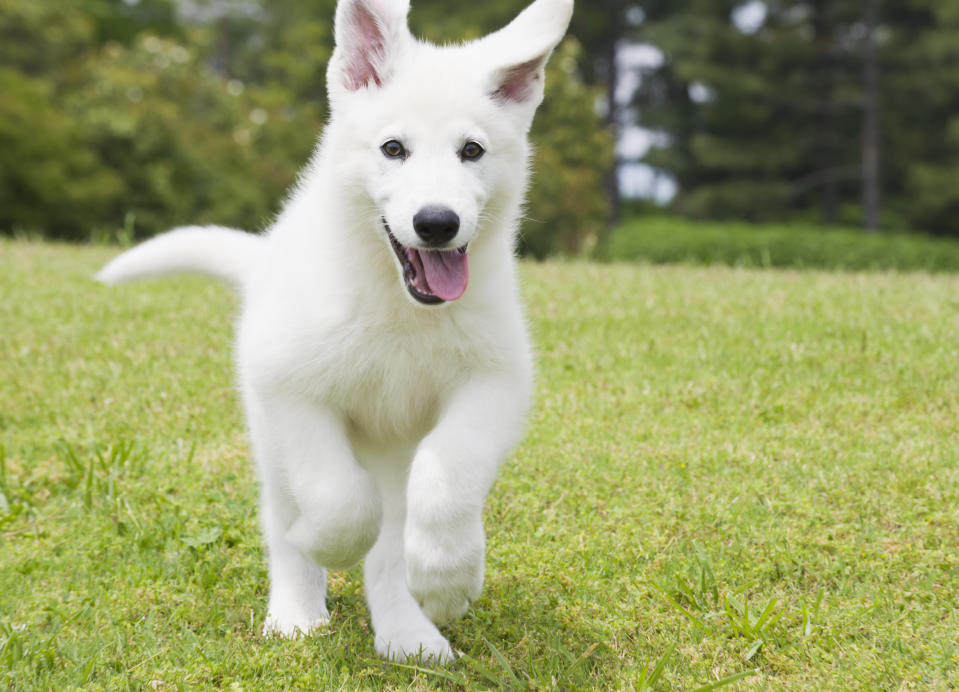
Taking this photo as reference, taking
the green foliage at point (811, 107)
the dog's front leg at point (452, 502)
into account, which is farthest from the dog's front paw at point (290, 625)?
the green foliage at point (811, 107)

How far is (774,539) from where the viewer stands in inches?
157

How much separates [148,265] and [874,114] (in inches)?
939

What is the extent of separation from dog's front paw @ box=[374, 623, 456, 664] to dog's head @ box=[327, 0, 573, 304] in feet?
3.72

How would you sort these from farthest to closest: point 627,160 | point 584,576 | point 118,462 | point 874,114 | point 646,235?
point 627,160 < point 874,114 < point 646,235 < point 118,462 < point 584,576

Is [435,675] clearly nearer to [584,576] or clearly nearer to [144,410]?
[584,576]

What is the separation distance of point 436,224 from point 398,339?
Answer: 19.3 inches

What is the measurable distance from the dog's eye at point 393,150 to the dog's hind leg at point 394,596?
3.61 feet

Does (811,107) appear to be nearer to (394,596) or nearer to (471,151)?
(471,151)

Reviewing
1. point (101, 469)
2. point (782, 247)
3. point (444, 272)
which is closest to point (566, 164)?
point (782, 247)

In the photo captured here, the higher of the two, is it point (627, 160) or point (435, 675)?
point (435, 675)

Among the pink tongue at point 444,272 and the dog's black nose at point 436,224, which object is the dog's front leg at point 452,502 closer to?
the pink tongue at point 444,272

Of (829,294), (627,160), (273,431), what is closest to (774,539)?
(273,431)

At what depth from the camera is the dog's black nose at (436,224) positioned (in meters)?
2.87

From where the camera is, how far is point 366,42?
3268 mm
